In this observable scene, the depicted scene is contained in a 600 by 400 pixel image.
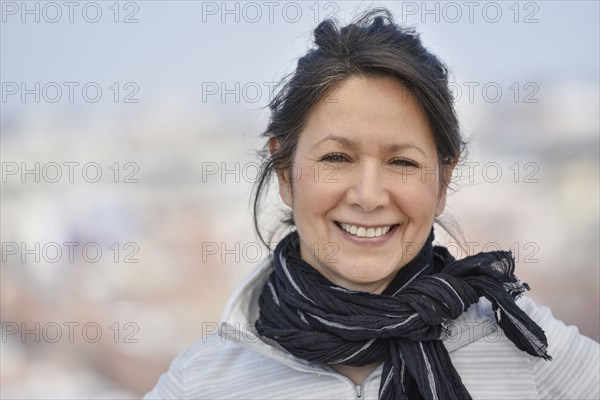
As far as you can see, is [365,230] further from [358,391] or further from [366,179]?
[358,391]

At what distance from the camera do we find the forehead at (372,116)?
4.75 ft

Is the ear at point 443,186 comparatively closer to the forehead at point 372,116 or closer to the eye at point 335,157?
the forehead at point 372,116

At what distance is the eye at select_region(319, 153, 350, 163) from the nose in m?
0.04

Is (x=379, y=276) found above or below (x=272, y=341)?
above

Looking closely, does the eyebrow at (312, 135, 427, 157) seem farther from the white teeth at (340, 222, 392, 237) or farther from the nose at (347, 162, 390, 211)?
the white teeth at (340, 222, 392, 237)

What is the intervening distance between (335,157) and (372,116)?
0.11 metres

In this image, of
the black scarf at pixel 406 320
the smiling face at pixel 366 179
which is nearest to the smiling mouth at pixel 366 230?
the smiling face at pixel 366 179

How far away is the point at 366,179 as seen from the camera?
4.71 ft

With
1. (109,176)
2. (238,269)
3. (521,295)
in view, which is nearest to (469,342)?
(521,295)

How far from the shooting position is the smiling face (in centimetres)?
145

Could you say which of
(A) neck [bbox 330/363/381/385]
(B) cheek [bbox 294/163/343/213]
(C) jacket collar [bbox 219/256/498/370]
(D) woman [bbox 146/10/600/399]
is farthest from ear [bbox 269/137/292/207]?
(A) neck [bbox 330/363/381/385]

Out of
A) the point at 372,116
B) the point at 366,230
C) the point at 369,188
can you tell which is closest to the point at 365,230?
the point at 366,230

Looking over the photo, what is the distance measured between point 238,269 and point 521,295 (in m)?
1.63

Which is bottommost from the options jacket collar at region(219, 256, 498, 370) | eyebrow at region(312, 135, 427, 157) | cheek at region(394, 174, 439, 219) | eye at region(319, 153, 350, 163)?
jacket collar at region(219, 256, 498, 370)
